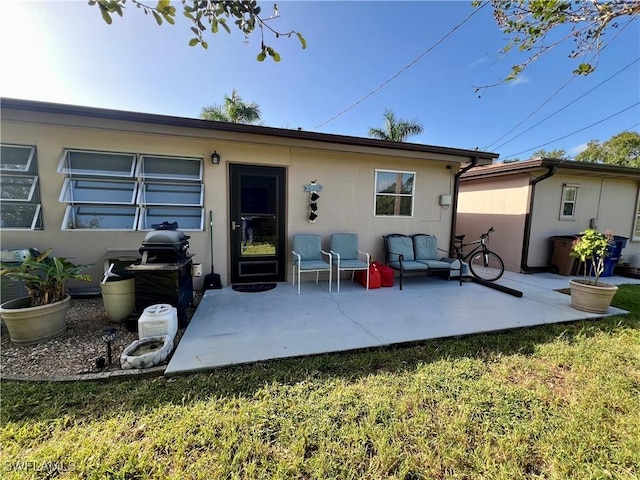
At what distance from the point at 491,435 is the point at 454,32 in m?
6.65

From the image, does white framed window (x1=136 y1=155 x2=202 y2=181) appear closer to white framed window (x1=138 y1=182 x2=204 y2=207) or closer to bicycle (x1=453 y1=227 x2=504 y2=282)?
white framed window (x1=138 y1=182 x2=204 y2=207)

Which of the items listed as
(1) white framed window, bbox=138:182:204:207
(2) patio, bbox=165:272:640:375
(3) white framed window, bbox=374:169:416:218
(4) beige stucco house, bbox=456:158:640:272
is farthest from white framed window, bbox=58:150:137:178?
(4) beige stucco house, bbox=456:158:640:272

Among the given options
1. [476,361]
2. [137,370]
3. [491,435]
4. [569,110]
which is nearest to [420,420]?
[491,435]

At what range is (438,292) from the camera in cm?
483

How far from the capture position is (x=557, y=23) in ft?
8.86

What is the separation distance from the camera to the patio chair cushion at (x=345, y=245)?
5195mm

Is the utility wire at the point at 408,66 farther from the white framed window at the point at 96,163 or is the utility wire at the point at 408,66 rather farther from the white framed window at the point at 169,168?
the white framed window at the point at 96,163

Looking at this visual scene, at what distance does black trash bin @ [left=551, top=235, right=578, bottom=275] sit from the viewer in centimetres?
659

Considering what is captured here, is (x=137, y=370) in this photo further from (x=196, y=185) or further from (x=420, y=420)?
(x=196, y=185)

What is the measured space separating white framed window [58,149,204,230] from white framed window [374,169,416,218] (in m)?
3.47

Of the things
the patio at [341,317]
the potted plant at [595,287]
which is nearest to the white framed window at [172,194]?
the patio at [341,317]

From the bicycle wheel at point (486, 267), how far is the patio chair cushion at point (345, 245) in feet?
9.11

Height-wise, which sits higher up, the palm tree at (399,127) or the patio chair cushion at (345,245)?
the palm tree at (399,127)

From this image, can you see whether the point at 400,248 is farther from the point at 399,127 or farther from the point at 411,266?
the point at 399,127
